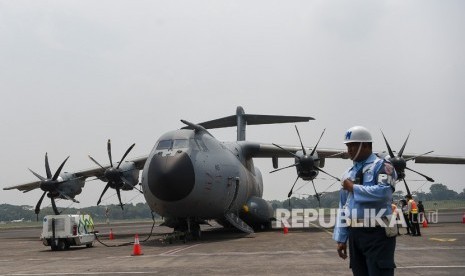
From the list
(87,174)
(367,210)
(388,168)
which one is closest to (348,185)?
(367,210)

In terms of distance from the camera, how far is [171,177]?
20.7m

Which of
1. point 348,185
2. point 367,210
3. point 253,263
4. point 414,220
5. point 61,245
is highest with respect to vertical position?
point 348,185

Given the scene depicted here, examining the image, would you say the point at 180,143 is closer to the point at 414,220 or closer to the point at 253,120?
the point at 414,220

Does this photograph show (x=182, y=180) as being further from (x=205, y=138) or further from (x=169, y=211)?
(x=205, y=138)

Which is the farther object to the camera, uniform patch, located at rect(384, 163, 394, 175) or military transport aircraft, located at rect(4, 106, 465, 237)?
military transport aircraft, located at rect(4, 106, 465, 237)

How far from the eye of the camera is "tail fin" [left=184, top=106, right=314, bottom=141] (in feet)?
108

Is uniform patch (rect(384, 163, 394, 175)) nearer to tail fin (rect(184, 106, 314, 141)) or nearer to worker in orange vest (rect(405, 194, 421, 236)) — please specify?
worker in orange vest (rect(405, 194, 421, 236))

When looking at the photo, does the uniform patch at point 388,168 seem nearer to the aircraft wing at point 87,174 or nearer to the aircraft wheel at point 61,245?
the aircraft wheel at point 61,245

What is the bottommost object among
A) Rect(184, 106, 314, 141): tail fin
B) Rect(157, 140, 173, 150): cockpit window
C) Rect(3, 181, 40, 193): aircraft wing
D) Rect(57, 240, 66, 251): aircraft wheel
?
Rect(57, 240, 66, 251): aircraft wheel

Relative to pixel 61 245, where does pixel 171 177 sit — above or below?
above

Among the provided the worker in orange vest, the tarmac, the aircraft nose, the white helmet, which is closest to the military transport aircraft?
the aircraft nose

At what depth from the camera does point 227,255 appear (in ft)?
51.1

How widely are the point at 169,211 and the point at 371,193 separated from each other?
1747cm

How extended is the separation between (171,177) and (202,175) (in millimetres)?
1633
